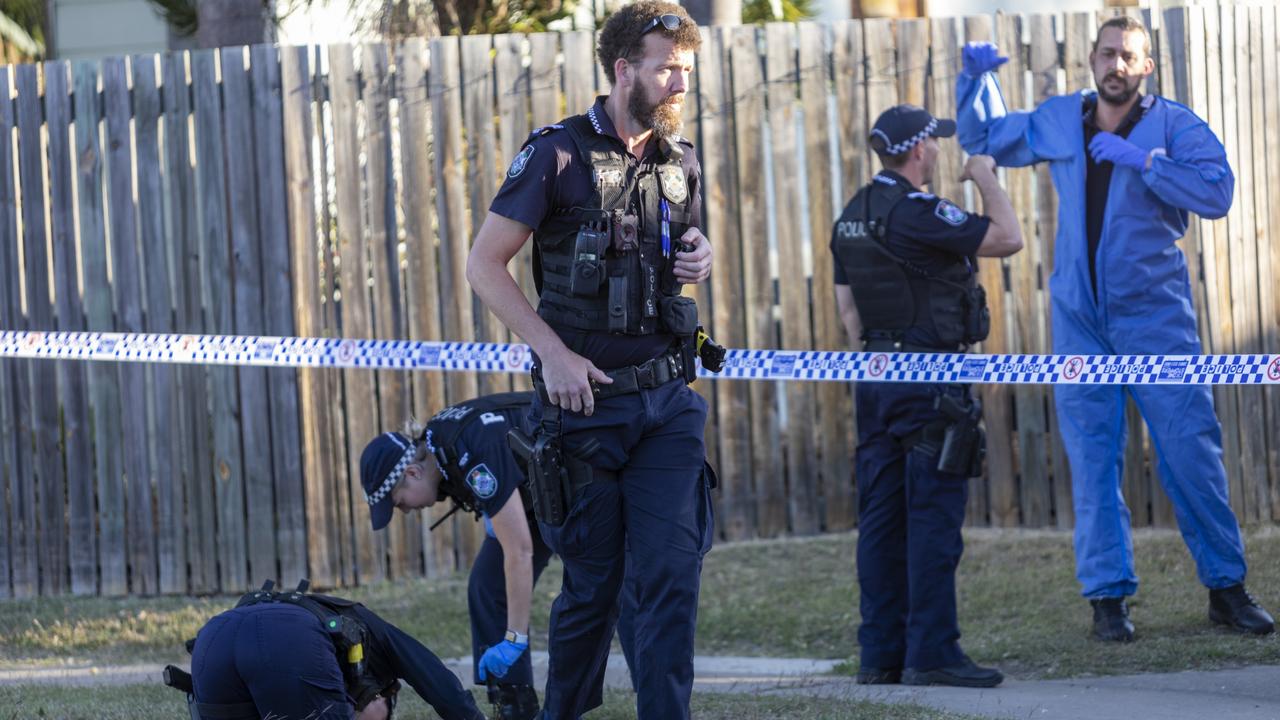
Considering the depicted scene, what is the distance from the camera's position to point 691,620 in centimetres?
414

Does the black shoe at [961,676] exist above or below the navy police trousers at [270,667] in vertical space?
below

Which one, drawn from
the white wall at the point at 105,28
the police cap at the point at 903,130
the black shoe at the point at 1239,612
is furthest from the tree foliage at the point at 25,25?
the black shoe at the point at 1239,612

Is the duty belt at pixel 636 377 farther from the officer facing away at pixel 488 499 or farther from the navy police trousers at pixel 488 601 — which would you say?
the navy police trousers at pixel 488 601

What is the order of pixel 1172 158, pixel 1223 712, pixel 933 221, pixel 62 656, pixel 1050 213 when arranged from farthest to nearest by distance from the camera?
pixel 1050 213
pixel 62 656
pixel 1172 158
pixel 933 221
pixel 1223 712

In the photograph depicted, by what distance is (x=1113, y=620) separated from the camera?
20.2 feet

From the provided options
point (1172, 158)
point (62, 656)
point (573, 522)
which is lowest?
point (62, 656)

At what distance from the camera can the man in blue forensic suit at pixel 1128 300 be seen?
6023 millimetres

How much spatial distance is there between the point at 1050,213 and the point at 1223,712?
3.47 m

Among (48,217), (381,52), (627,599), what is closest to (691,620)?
(627,599)

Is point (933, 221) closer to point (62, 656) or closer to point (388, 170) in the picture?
point (388, 170)

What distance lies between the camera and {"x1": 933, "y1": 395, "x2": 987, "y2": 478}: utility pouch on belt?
5633 millimetres

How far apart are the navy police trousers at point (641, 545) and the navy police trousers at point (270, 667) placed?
66cm

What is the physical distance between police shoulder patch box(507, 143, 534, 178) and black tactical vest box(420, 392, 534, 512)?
4.65 ft

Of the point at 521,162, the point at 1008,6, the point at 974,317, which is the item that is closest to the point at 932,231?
the point at 974,317
